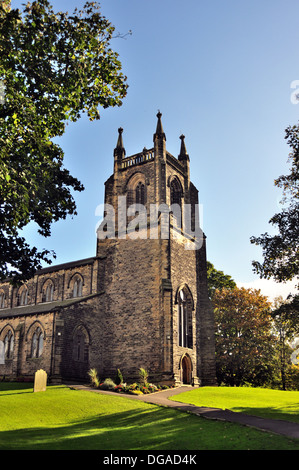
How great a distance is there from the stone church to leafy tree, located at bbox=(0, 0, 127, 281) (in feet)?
56.2

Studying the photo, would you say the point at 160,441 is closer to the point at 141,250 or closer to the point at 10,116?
the point at 10,116

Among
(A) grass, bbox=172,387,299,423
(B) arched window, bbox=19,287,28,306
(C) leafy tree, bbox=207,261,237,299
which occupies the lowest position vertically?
(A) grass, bbox=172,387,299,423

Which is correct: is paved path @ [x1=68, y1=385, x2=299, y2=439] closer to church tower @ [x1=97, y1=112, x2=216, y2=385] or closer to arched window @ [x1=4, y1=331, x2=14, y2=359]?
church tower @ [x1=97, y1=112, x2=216, y2=385]

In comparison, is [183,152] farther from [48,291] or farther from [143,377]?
[143,377]

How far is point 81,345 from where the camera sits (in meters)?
33.5

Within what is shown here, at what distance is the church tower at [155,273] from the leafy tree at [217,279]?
35.2 feet

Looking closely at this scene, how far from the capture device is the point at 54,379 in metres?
30.0

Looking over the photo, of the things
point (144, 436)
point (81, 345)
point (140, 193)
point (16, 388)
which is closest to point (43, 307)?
point (81, 345)

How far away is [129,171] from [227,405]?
24.0 meters

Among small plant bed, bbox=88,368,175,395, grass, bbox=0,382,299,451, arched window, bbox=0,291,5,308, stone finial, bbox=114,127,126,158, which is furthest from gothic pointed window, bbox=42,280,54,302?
grass, bbox=0,382,299,451

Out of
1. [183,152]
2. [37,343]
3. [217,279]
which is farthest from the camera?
[217,279]

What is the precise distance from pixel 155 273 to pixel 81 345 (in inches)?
317

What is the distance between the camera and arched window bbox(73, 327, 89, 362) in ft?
108
